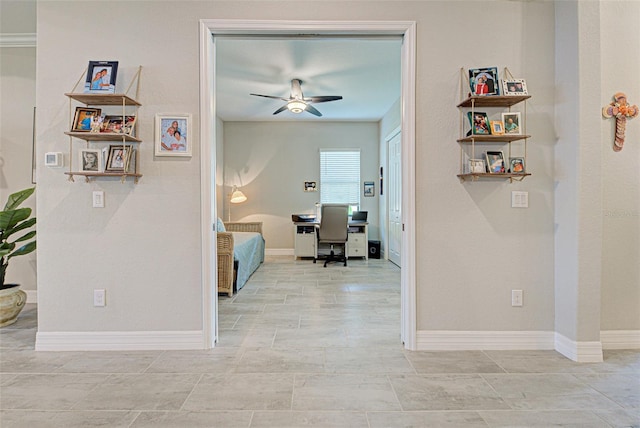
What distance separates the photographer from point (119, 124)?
2.39 m

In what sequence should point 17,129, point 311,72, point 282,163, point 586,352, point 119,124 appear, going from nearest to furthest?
point 586,352
point 119,124
point 17,129
point 311,72
point 282,163

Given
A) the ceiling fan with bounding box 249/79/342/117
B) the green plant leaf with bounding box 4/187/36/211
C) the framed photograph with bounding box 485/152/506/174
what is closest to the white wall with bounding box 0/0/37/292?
the green plant leaf with bounding box 4/187/36/211

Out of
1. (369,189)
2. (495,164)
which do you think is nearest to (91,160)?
(495,164)

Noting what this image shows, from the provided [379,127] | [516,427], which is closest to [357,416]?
[516,427]

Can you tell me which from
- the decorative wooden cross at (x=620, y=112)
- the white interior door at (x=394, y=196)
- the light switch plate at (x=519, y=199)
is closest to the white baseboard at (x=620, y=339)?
the light switch plate at (x=519, y=199)

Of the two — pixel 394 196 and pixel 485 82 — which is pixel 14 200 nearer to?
pixel 485 82

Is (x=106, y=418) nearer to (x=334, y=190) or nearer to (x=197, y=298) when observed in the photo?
(x=197, y=298)

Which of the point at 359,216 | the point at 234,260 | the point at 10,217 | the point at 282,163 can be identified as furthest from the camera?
the point at 282,163

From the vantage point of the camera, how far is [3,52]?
3514 mm

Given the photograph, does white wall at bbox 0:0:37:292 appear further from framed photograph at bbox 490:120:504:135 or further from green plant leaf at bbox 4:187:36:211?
framed photograph at bbox 490:120:504:135

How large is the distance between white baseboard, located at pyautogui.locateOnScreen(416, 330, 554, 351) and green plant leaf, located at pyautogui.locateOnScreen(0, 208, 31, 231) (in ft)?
11.1

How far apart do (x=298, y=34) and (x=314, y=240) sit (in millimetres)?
4317

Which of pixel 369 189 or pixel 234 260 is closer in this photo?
pixel 234 260

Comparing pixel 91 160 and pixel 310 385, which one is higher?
pixel 91 160
